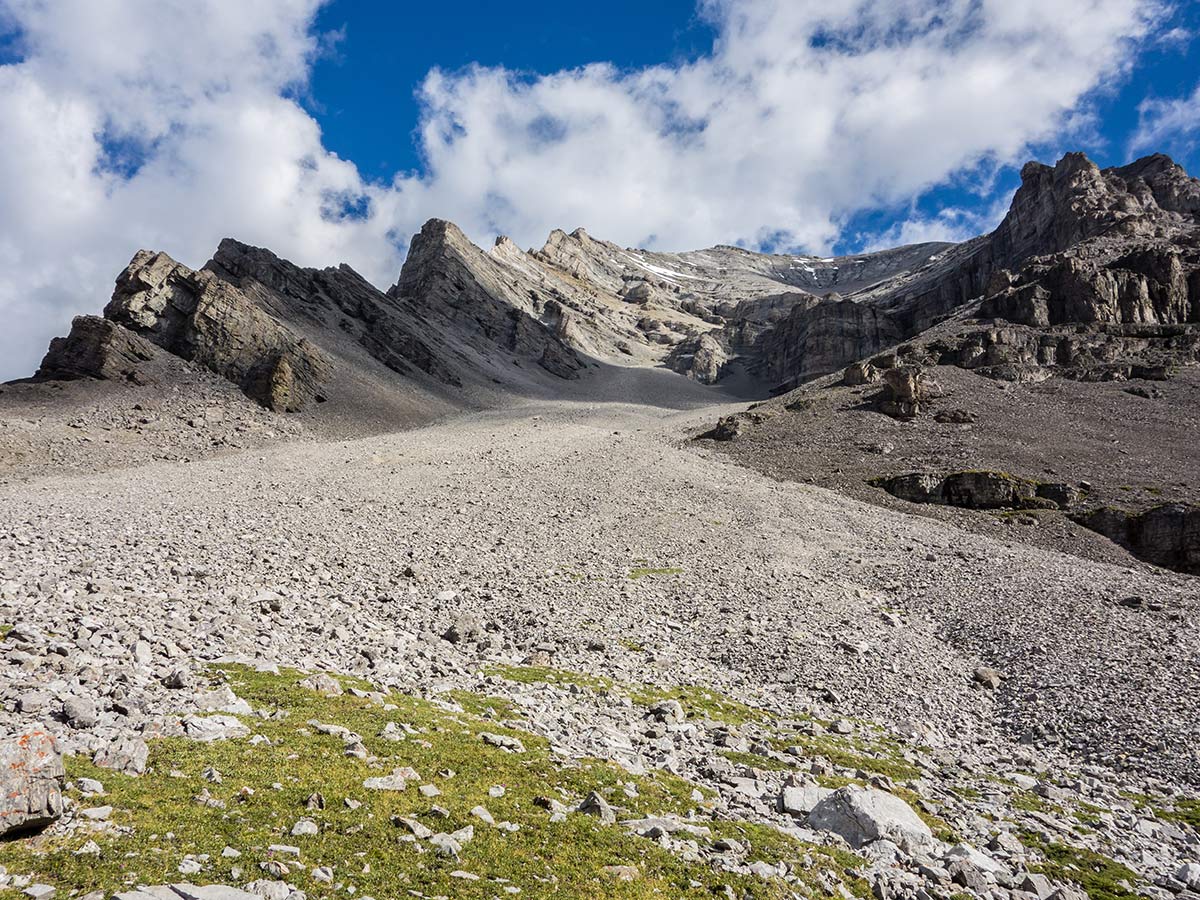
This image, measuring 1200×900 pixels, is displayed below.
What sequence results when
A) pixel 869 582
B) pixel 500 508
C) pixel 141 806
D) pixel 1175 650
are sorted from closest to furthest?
pixel 141 806
pixel 1175 650
pixel 869 582
pixel 500 508

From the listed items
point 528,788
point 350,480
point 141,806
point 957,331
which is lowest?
point 528,788

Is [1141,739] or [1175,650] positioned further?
[1175,650]

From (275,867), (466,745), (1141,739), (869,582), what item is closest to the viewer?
(275,867)

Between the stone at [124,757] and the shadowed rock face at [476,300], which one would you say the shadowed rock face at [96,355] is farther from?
the shadowed rock face at [476,300]

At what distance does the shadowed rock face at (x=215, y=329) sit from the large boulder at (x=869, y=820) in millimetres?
69924

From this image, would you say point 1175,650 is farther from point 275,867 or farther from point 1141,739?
point 275,867

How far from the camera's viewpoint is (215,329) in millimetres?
73375

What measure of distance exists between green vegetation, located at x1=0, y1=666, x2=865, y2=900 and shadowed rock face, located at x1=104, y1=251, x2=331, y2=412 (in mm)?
66192

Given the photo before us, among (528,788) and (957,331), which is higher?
(957,331)

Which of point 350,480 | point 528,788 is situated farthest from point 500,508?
point 528,788

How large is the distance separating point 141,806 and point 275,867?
214 centimetres

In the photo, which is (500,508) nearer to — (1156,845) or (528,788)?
(528,788)

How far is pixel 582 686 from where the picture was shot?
17.2 m

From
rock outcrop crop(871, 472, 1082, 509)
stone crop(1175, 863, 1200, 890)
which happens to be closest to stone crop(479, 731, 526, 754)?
stone crop(1175, 863, 1200, 890)
